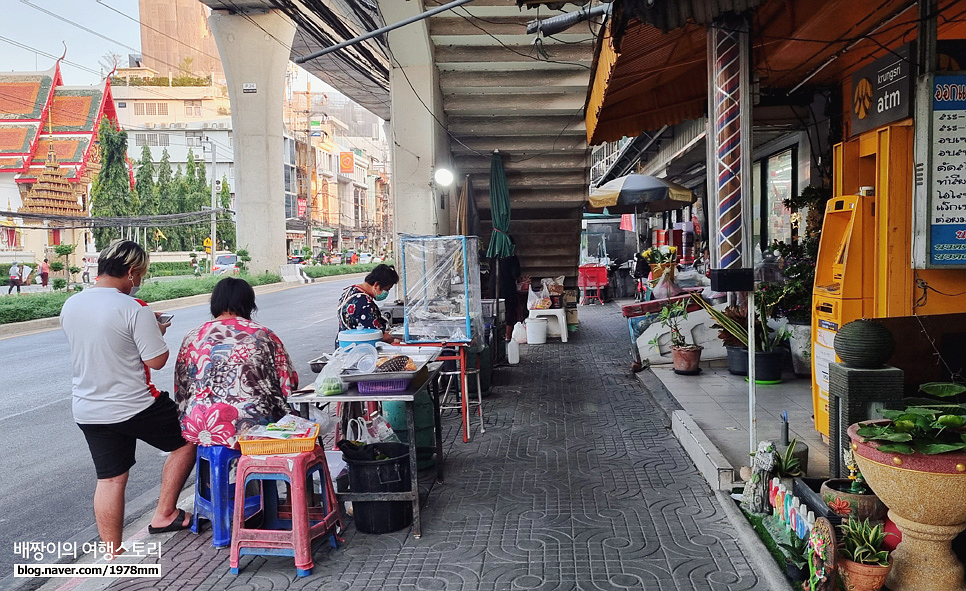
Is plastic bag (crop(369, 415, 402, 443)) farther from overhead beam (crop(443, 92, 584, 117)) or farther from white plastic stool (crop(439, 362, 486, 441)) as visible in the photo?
overhead beam (crop(443, 92, 584, 117))

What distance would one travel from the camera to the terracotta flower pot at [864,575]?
2.98 m

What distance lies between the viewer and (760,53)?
7.68 meters

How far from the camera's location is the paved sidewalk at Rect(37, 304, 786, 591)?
12.0 feet

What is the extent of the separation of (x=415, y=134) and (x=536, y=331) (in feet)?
14.6

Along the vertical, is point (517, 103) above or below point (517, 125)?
above

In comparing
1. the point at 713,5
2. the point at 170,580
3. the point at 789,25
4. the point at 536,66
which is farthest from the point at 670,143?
the point at 170,580

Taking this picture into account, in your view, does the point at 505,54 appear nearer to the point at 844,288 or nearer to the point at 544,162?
the point at 544,162

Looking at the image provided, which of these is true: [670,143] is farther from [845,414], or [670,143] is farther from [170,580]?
[170,580]

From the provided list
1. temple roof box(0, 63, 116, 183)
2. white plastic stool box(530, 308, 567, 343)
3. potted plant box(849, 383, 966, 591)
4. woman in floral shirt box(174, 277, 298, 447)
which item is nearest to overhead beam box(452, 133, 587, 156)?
white plastic stool box(530, 308, 567, 343)

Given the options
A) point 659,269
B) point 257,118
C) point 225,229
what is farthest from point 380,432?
point 225,229

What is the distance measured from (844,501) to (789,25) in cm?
532

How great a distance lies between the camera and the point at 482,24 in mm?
9641

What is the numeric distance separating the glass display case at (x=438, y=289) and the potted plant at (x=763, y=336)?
8.83 ft

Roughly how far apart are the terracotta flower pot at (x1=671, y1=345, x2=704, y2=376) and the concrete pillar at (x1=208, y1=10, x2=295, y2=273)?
931 inches
